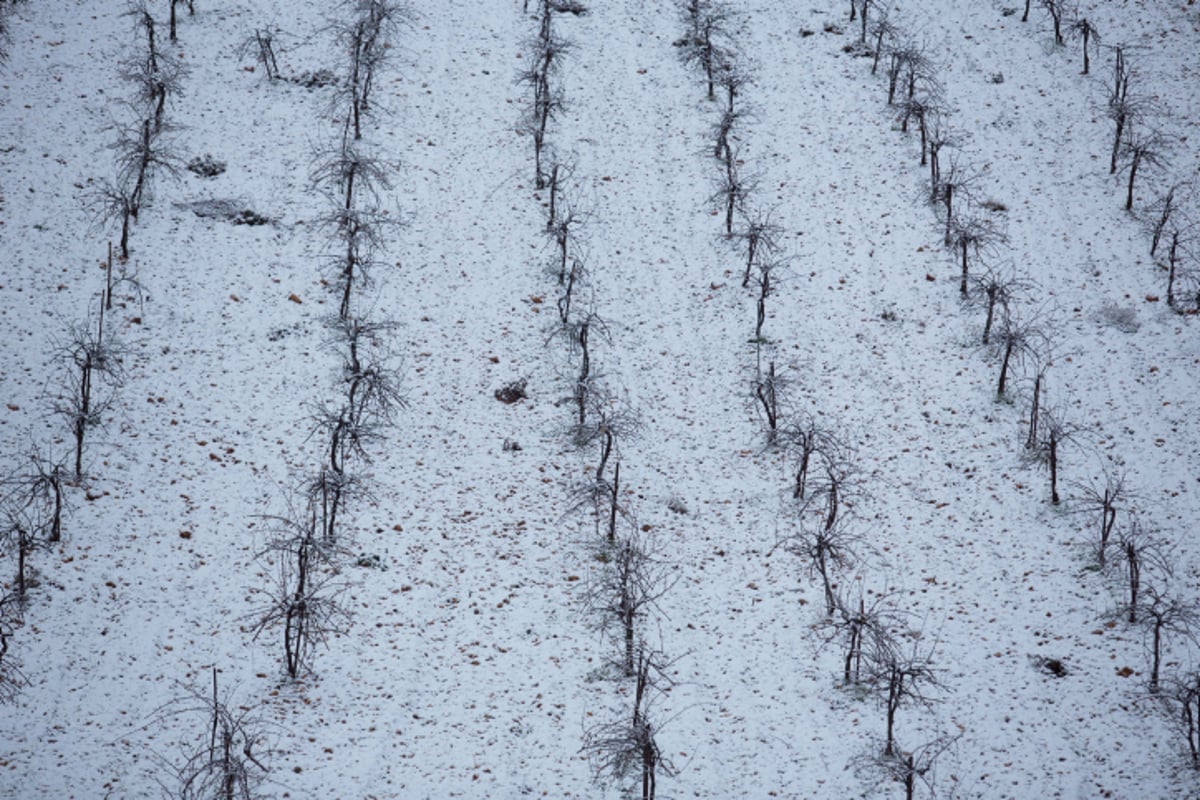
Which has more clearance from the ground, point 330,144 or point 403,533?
point 330,144

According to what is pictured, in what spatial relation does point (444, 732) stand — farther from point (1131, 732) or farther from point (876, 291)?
point (876, 291)

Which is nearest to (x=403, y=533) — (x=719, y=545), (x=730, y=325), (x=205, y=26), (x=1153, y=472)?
(x=719, y=545)

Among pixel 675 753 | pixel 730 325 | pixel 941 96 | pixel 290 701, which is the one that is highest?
pixel 941 96

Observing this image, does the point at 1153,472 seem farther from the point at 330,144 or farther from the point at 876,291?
the point at 330,144

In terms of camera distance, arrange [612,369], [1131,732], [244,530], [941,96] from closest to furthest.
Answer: [1131,732] → [244,530] → [612,369] → [941,96]

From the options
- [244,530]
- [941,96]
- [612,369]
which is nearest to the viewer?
[244,530]

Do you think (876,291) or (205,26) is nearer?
(876,291)
